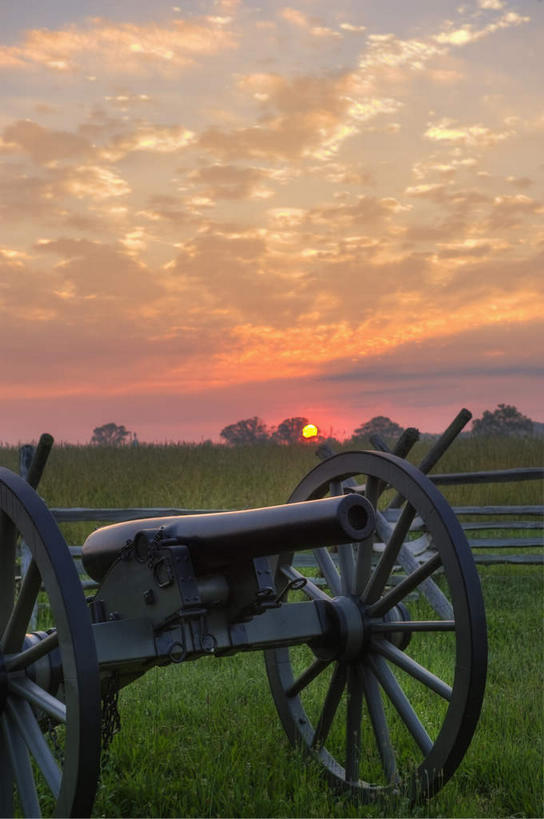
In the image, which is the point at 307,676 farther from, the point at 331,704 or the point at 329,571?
the point at 329,571

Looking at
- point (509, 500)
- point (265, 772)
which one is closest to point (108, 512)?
point (265, 772)

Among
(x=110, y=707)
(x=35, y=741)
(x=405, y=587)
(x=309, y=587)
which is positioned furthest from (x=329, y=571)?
(x=35, y=741)

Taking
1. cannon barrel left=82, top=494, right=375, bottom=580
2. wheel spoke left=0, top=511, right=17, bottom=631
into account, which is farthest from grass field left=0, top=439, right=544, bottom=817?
cannon barrel left=82, top=494, right=375, bottom=580

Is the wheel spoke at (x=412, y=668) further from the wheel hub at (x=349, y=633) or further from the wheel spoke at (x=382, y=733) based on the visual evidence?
the wheel spoke at (x=382, y=733)

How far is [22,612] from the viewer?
3.67 m

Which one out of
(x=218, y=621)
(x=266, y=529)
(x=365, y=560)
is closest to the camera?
(x=266, y=529)

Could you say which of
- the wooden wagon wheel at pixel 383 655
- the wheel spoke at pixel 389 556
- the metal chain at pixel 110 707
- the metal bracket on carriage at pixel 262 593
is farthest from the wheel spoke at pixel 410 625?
the metal chain at pixel 110 707

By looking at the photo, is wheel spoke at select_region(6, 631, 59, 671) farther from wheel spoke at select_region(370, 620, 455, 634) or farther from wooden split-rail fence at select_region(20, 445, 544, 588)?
wooden split-rail fence at select_region(20, 445, 544, 588)

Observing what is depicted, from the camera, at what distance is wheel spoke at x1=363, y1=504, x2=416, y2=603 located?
13.7 feet

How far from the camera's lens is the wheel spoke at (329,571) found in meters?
4.68

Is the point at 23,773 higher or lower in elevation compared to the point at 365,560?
lower

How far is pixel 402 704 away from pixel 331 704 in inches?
20.3

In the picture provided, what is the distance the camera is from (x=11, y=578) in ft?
12.8

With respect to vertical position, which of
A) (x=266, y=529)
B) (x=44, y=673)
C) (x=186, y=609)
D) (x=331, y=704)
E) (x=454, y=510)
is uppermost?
(x=266, y=529)
